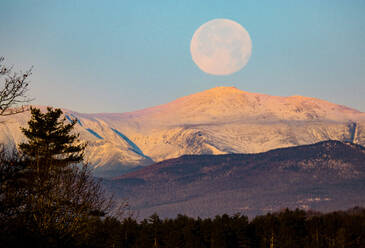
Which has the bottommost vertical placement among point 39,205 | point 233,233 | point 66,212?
point 233,233

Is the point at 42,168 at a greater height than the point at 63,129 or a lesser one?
lesser

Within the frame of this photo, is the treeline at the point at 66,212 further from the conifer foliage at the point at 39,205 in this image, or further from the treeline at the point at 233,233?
the treeline at the point at 233,233

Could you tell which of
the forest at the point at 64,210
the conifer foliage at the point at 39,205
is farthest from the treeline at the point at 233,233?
the conifer foliage at the point at 39,205

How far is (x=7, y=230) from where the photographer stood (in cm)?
2988

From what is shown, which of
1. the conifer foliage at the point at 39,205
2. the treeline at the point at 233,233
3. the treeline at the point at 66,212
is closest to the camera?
the conifer foliage at the point at 39,205

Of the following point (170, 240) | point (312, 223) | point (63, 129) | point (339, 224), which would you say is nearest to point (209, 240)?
point (170, 240)

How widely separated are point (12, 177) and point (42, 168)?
6.03 m

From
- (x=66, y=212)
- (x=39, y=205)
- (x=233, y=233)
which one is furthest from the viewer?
(x=233, y=233)

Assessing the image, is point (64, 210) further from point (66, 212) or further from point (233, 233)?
point (233, 233)

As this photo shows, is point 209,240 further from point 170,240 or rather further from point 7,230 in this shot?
point 7,230

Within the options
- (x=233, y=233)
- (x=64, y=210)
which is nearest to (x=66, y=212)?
(x=64, y=210)

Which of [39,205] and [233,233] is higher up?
[39,205]

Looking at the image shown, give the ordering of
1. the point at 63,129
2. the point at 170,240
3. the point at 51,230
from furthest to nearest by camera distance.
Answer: the point at 170,240, the point at 63,129, the point at 51,230

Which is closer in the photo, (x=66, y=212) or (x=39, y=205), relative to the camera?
(x=39, y=205)
